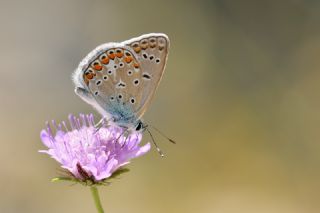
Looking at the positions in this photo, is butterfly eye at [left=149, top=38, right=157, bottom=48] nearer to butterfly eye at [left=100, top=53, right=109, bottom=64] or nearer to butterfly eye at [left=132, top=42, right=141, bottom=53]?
butterfly eye at [left=132, top=42, right=141, bottom=53]

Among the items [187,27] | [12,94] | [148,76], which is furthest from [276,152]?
[148,76]

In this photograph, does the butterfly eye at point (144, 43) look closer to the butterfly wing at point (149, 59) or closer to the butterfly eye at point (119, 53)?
the butterfly wing at point (149, 59)

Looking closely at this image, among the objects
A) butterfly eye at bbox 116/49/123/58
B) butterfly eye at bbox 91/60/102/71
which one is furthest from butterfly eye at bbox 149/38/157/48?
butterfly eye at bbox 91/60/102/71

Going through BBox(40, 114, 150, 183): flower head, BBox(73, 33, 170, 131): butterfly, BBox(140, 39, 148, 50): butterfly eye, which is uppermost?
BBox(140, 39, 148, 50): butterfly eye

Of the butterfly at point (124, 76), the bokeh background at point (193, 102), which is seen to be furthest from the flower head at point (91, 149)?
the bokeh background at point (193, 102)

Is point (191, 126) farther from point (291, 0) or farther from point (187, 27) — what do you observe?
point (291, 0)

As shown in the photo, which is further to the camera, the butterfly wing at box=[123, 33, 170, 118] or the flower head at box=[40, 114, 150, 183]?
the butterfly wing at box=[123, 33, 170, 118]
